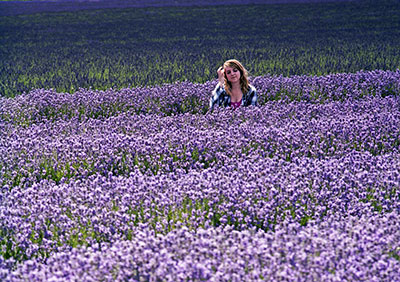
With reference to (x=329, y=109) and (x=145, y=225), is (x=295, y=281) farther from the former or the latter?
(x=329, y=109)

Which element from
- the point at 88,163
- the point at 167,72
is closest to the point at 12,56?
the point at 167,72

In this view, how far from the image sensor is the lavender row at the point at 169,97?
20.5ft

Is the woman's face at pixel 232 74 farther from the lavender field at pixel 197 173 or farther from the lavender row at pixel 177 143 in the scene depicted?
the lavender row at pixel 177 143

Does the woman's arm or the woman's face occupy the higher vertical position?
the woman's face

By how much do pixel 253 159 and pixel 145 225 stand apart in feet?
4.71

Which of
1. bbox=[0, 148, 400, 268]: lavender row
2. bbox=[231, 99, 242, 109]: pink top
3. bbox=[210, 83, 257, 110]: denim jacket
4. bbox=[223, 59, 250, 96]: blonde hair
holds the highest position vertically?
bbox=[223, 59, 250, 96]: blonde hair

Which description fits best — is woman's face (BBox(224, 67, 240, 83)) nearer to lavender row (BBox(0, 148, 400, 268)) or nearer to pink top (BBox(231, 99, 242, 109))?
pink top (BBox(231, 99, 242, 109))

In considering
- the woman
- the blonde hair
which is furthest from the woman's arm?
the blonde hair

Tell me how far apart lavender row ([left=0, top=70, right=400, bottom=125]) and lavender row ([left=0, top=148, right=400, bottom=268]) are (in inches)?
106

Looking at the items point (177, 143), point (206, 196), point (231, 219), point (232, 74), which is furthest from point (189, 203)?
point (232, 74)

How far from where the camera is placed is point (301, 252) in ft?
7.61

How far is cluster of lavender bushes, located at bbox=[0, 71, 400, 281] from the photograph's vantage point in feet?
7.61

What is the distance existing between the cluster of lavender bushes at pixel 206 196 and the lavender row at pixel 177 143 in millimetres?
16

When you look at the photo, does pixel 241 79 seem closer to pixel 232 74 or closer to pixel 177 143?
pixel 232 74
